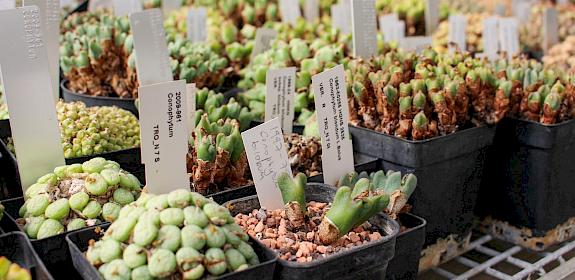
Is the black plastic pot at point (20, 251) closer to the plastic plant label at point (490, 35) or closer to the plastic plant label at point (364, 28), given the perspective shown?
the plastic plant label at point (364, 28)

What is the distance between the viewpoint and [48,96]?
1.64 meters

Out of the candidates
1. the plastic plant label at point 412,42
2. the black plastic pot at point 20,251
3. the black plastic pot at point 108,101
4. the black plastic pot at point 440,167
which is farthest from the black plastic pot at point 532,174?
the black plastic pot at point 20,251

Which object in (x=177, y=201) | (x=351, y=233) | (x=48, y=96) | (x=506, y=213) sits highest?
(x=48, y=96)

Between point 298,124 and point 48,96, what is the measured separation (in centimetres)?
87

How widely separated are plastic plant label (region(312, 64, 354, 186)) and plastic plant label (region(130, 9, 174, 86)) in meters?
0.72

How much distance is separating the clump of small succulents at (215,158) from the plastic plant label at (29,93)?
344 mm

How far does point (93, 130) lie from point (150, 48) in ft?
1.25

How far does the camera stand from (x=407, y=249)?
1600 millimetres

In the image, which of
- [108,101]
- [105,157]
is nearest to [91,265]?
[105,157]

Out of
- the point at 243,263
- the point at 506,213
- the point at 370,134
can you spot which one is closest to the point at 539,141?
the point at 506,213

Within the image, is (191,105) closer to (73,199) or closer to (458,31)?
(73,199)

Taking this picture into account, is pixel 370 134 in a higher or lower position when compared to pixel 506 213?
higher

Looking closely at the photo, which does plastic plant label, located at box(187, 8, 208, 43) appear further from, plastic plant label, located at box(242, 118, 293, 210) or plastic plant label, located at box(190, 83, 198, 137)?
plastic plant label, located at box(242, 118, 293, 210)

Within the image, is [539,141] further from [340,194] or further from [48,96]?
[48,96]
